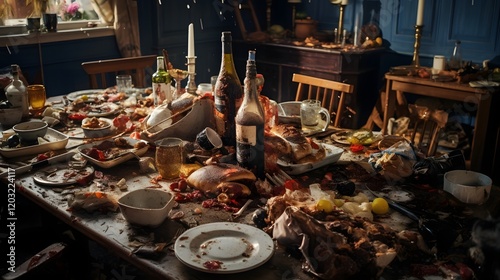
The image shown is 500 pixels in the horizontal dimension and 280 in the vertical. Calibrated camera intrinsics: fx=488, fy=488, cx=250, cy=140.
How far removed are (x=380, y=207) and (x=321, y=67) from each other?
2856 millimetres

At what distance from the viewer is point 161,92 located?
87.5 inches

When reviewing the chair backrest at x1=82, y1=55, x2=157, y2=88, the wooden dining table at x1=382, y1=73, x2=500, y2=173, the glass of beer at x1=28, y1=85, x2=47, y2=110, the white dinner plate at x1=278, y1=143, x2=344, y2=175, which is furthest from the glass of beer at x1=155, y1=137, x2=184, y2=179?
the wooden dining table at x1=382, y1=73, x2=500, y2=173

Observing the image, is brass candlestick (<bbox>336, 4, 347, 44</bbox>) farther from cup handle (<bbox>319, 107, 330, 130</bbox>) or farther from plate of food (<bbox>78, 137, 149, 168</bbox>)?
plate of food (<bbox>78, 137, 149, 168</bbox>)

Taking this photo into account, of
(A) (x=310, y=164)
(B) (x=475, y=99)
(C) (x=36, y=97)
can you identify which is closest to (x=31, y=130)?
(C) (x=36, y=97)

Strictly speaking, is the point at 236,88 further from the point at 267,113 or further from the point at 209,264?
the point at 209,264

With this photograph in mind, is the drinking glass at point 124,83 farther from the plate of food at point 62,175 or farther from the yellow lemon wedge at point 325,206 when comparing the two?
the yellow lemon wedge at point 325,206

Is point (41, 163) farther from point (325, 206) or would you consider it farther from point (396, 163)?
point (396, 163)

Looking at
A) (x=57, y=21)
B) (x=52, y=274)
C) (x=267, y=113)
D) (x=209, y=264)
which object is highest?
(x=57, y=21)

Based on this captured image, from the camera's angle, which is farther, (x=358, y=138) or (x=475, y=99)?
(x=475, y=99)

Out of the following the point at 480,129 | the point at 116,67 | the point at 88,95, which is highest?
the point at 116,67

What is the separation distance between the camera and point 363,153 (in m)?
1.81

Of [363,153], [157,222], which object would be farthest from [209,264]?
[363,153]

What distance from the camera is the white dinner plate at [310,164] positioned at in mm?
1589

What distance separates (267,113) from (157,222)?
0.71 meters
